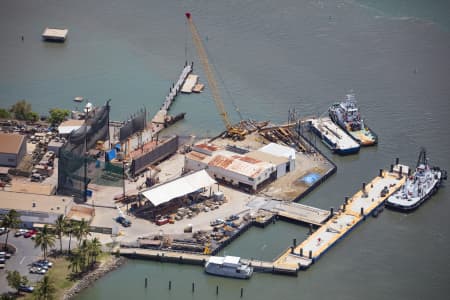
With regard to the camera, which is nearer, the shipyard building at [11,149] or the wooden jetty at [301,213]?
the wooden jetty at [301,213]

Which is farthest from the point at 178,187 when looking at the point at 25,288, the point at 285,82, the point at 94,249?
the point at 285,82

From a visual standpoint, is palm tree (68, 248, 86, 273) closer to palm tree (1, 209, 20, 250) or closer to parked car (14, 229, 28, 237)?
palm tree (1, 209, 20, 250)

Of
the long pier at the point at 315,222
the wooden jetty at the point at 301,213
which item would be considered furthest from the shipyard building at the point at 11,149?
the wooden jetty at the point at 301,213

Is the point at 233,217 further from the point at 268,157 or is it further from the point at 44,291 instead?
the point at 44,291

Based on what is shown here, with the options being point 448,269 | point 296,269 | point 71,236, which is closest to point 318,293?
point 296,269

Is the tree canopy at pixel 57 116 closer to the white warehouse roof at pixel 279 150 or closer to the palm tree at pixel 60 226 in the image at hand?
the white warehouse roof at pixel 279 150

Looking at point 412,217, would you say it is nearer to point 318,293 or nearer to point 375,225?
point 375,225
